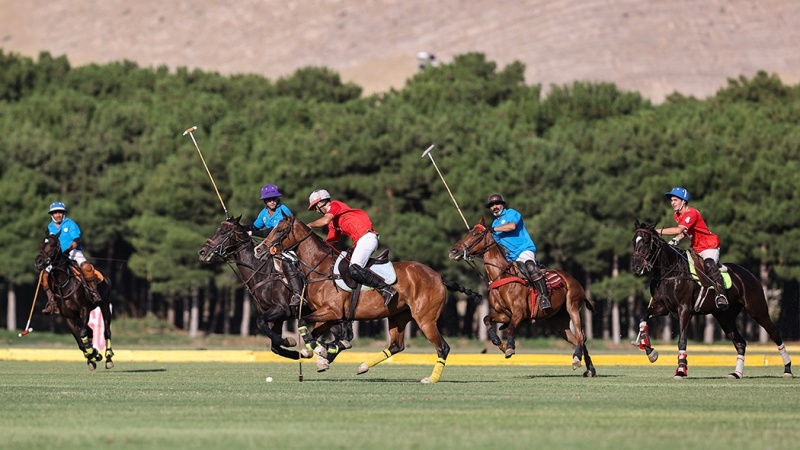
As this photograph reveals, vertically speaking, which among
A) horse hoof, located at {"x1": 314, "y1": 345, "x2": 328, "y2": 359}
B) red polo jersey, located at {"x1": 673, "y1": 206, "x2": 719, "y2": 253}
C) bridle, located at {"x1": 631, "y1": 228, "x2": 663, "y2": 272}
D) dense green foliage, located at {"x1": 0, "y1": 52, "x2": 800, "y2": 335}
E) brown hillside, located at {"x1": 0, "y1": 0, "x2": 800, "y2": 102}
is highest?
brown hillside, located at {"x1": 0, "y1": 0, "x2": 800, "y2": 102}

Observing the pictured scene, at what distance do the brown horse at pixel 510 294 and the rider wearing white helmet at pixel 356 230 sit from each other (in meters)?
1.83

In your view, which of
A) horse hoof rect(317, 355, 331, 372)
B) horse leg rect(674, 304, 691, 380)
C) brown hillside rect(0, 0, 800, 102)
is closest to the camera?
horse hoof rect(317, 355, 331, 372)

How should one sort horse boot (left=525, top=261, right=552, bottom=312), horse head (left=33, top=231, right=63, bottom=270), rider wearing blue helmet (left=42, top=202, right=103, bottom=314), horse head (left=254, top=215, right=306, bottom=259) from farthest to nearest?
rider wearing blue helmet (left=42, top=202, right=103, bottom=314) < horse head (left=33, top=231, right=63, bottom=270) < horse boot (left=525, top=261, right=552, bottom=312) < horse head (left=254, top=215, right=306, bottom=259)

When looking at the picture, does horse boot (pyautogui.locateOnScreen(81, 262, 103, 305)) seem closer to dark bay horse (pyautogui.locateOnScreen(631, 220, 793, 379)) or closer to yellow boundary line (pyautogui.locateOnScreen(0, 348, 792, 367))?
yellow boundary line (pyautogui.locateOnScreen(0, 348, 792, 367))

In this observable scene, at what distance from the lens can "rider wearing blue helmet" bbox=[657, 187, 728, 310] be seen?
2180 centimetres

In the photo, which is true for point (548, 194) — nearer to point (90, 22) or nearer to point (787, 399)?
point (787, 399)

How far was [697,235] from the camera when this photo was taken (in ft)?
74.4

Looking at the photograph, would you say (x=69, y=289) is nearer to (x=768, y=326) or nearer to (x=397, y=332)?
(x=397, y=332)

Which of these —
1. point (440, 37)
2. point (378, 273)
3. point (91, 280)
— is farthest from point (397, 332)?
Result: point (440, 37)

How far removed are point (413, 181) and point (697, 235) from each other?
116 ft

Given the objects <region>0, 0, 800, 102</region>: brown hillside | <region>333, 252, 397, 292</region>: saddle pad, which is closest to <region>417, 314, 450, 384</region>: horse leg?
<region>333, 252, 397, 292</region>: saddle pad

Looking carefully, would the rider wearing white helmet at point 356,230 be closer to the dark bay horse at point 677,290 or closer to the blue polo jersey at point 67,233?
the dark bay horse at point 677,290

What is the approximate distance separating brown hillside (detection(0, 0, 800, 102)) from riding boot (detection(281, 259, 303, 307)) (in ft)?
411

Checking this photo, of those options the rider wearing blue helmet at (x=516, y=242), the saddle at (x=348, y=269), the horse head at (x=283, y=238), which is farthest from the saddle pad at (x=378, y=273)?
the rider wearing blue helmet at (x=516, y=242)
